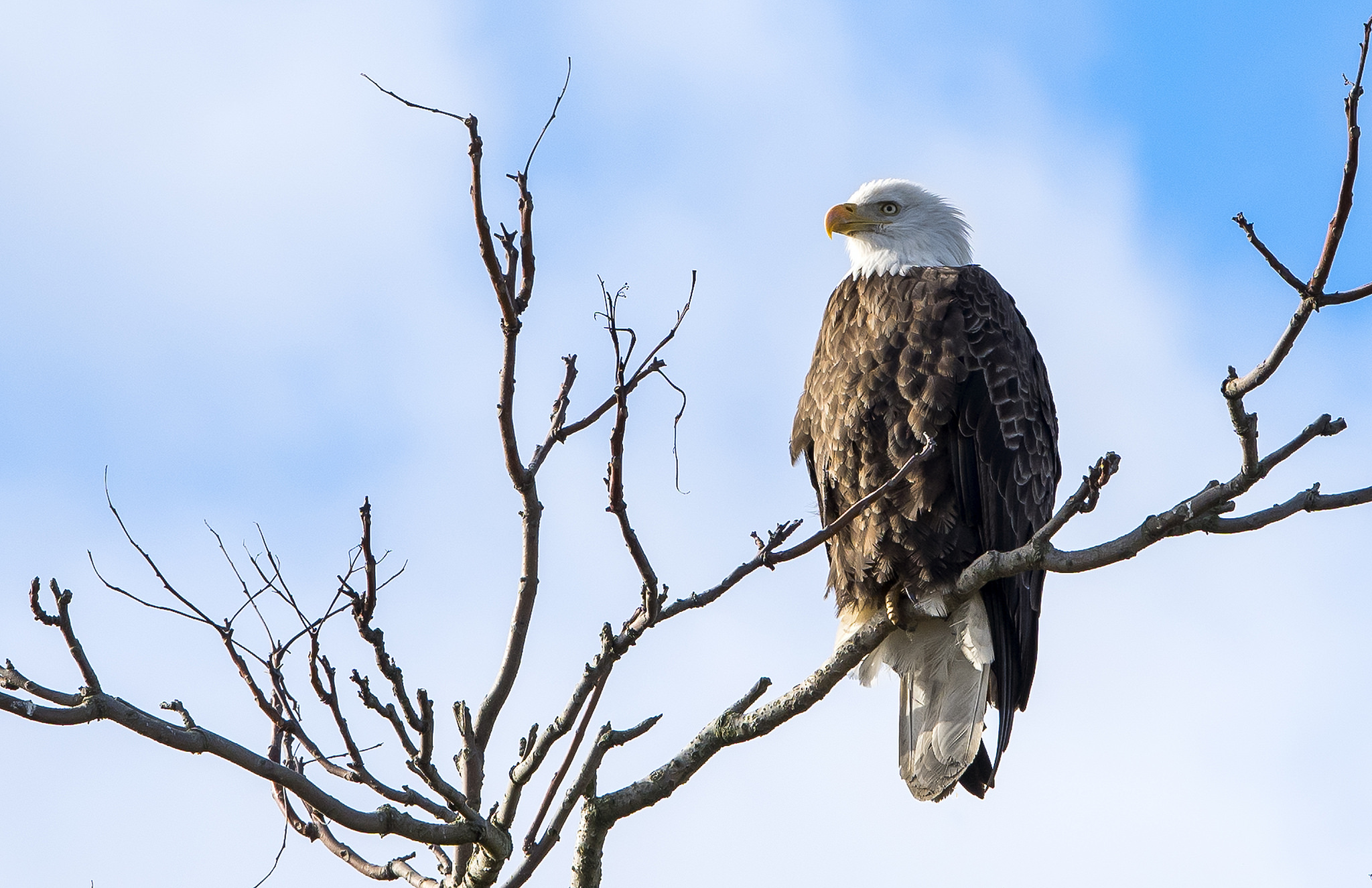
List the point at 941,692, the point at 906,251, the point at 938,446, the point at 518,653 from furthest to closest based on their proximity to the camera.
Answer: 1. the point at 906,251
2. the point at 941,692
3. the point at 938,446
4. the point at 518,653

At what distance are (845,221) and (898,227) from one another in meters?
0.23

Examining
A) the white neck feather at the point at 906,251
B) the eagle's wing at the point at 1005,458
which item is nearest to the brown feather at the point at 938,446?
the eagle's wing at the point at 1005,458

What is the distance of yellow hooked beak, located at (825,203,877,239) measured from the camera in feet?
18.0

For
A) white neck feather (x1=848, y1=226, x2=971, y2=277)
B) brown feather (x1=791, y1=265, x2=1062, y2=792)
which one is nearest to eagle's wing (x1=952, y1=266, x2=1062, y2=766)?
brown feather (x1=791, y1=265, x2=1062, y2=792)

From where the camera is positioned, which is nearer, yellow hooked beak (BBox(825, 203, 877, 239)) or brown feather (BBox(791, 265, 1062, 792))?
brown feather (BBox(791, 265, 1062, 792))

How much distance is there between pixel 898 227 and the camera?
17.9 feet

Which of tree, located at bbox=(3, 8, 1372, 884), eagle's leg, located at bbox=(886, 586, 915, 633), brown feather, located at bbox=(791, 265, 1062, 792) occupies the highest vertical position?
brown feather, located at bbox=(791, 265, 1062, 792)

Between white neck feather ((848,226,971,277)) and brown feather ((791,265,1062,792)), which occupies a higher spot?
white neck feather ((848,226,971,277))

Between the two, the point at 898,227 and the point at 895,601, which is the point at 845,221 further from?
the point at 895,601

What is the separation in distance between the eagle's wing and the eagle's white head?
376 millimetres

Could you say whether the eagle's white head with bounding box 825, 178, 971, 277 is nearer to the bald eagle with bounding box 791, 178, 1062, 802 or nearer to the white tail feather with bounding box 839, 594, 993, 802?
the bald eagle with bounding box 791, 178, 1062, 802

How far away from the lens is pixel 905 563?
14.9 ft

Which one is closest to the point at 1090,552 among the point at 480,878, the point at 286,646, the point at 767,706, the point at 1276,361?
the point at 1276,361

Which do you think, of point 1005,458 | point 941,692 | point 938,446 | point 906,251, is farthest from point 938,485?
point 906,251
